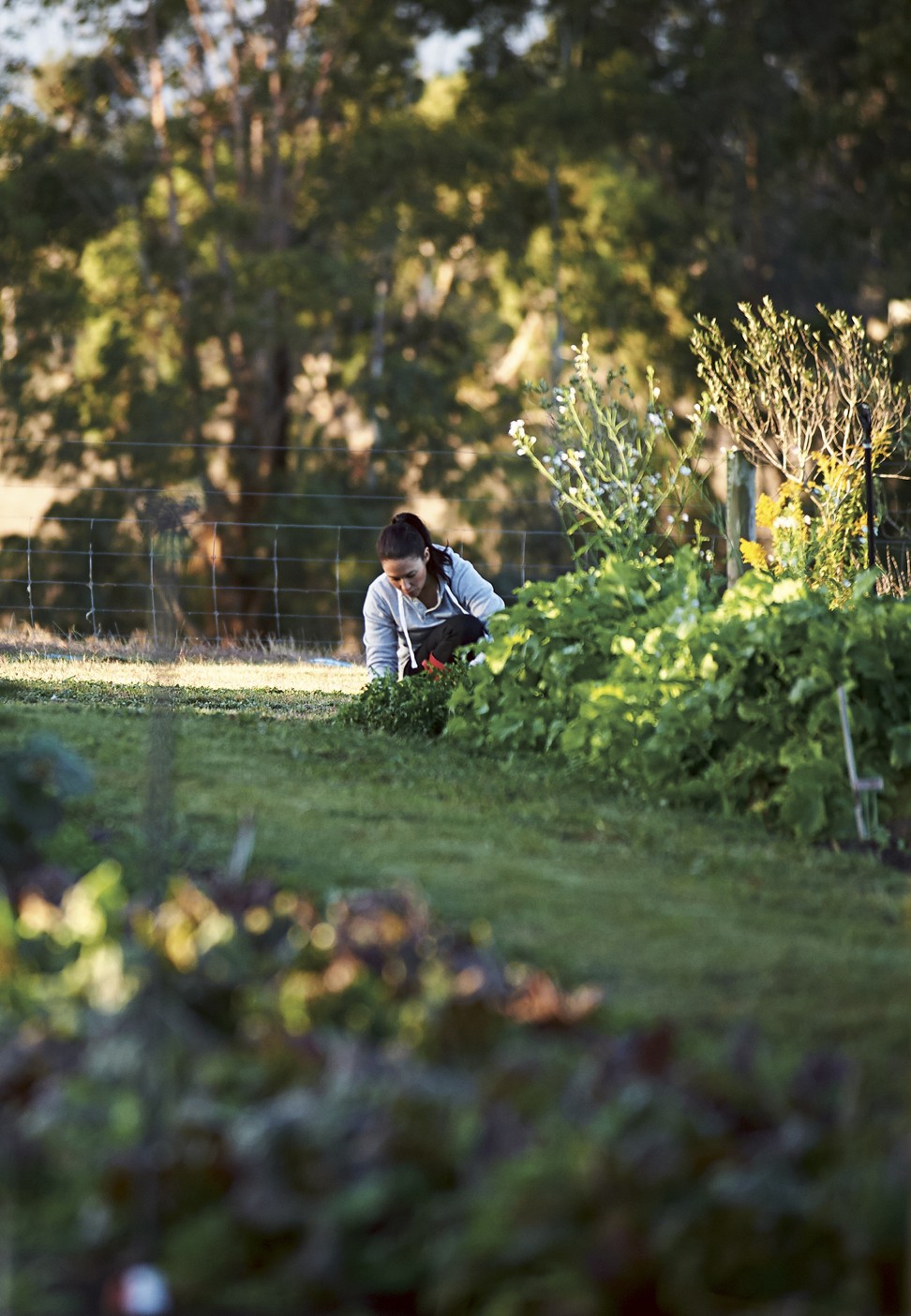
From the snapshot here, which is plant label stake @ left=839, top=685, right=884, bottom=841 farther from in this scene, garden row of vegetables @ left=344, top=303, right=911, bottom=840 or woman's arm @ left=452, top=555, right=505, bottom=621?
woman's arm @ left=452, top=555, right=505, bottom=621

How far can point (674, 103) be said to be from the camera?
15.9 m

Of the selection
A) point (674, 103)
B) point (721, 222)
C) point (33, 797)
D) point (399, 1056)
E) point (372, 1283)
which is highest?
point (674, 103)

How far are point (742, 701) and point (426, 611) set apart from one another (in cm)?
203

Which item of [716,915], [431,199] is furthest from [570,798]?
[431,199]

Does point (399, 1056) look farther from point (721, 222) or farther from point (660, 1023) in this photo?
point (721, 222)

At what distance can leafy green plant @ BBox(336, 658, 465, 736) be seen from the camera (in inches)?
202

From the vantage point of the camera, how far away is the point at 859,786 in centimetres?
370

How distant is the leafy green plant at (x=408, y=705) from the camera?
202 inches

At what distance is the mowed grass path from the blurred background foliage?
9.69m

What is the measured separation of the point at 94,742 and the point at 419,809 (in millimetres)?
1072

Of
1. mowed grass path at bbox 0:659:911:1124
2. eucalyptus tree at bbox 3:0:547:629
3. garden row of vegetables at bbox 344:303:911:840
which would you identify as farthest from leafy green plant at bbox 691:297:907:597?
eucalyptus tree at bbox 3:0:547:629

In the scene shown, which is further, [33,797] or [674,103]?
[674,103]

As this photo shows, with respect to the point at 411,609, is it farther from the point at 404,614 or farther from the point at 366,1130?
the point at 366,1130

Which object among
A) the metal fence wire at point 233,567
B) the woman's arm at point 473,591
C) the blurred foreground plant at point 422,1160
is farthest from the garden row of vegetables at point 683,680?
the metal fence wire at point 233,567
